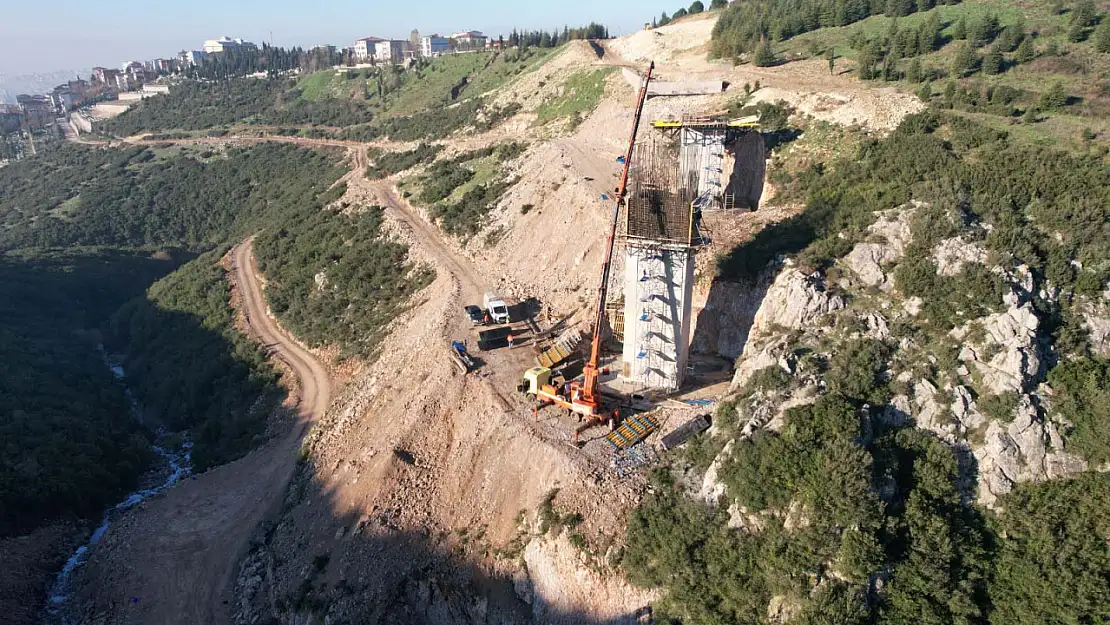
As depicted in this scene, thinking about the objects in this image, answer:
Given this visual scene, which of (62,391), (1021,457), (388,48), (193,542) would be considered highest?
(388,48)

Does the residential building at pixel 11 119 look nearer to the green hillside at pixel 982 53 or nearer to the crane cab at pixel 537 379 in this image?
the green hillside at pixel 982 53

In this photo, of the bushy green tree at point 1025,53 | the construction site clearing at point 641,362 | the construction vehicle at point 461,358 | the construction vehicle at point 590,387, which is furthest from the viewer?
the bushy green tree at point 1025,53

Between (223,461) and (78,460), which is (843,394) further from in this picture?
(78,460)

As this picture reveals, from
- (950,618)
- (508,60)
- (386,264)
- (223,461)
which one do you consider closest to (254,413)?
(223,461)

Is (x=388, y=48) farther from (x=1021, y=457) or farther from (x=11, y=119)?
(x=1021, y=457)

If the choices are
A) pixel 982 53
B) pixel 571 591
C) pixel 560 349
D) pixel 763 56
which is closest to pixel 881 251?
pixel 560 349

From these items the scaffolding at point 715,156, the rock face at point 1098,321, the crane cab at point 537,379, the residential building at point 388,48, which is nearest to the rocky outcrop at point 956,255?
the rock face at point 1098,321
